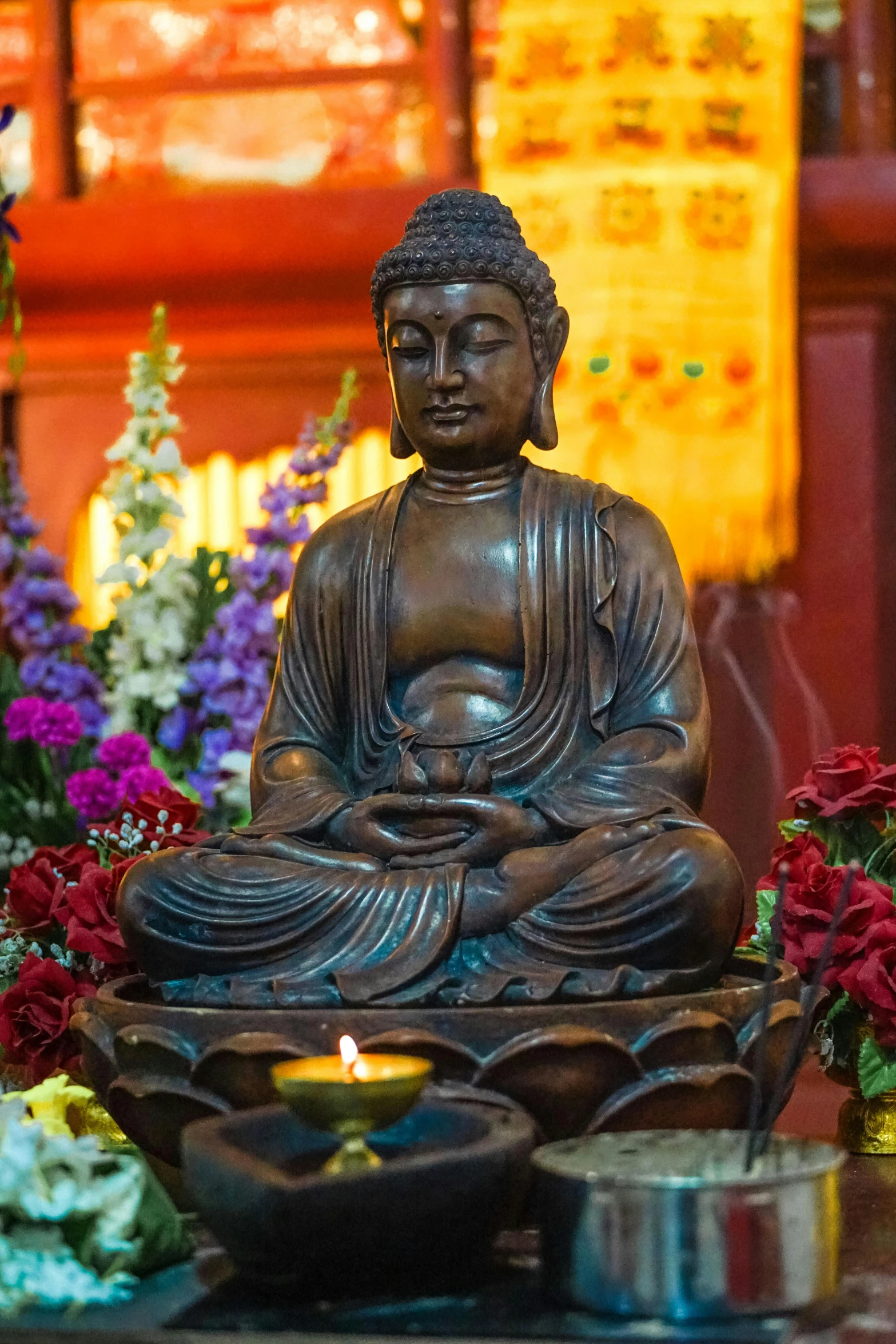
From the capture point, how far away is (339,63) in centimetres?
562

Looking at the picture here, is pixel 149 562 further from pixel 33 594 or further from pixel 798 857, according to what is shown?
pixel 798 857

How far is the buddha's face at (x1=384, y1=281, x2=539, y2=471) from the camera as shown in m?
3.09

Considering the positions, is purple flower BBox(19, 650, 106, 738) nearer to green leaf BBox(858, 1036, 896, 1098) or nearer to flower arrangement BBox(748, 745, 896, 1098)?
flower arrangement BBox(748, 745, 896, 1098)

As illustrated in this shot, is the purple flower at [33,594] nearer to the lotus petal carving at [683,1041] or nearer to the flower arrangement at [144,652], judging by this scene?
the flower arrangement at [144,652]

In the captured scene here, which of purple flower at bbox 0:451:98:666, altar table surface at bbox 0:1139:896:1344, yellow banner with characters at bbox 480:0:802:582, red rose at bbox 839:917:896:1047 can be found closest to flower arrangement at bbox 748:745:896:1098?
red rose at bbox 839:917:896:1047

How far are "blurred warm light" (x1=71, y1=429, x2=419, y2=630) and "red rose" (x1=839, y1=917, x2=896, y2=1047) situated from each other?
2795mm

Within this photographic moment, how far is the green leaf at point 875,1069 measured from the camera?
3.10m

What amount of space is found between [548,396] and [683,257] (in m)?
1.87

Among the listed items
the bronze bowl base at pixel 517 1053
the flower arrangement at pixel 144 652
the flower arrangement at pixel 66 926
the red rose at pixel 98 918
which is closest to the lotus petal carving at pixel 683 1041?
the bronze bowl base at pixel 517 1053

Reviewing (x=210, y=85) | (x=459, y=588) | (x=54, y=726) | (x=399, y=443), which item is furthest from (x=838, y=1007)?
(x=210, y=85)

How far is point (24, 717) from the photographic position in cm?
376

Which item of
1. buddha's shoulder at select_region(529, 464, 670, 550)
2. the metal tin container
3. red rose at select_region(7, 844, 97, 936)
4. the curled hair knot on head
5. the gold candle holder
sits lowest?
the metal tin container

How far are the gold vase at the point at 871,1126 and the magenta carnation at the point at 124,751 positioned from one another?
1.38 meters

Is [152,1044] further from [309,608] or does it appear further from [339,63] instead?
[339,63]
